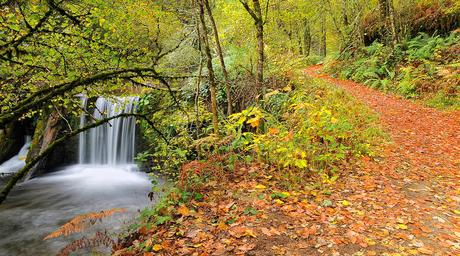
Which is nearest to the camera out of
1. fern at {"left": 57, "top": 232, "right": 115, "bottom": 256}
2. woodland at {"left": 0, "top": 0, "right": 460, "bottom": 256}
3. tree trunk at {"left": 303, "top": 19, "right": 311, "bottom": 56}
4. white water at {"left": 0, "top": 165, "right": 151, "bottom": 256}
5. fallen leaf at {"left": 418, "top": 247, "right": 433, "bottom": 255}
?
fallen leaf at {"left": 418, "top": 247, "right": 433, "bottom": 255}

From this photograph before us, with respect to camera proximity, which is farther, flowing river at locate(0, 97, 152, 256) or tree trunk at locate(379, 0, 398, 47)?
tree trunk at locate(379, 0, 398, 47)

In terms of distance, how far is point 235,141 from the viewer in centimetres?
637

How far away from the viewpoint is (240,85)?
986 cm

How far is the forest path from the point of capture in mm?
3984

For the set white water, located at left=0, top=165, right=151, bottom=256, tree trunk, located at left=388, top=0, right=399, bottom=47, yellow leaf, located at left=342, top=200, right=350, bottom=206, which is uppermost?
tree trunk, located at left=388, top=0, right=399, bottom=47

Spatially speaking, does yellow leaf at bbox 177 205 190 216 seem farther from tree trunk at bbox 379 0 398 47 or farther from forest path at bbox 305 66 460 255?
tree trunk at bbox 379 0 398 47

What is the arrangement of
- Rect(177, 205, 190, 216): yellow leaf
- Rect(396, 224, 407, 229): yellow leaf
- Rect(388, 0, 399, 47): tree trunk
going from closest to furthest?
Rect(396, 224, 407, 229): yellow leaf < Rect(177, 205, 190, 216): yellow leaf < Rect(388, 0, 399, 47): tree trunk

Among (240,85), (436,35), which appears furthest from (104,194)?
(436,35)

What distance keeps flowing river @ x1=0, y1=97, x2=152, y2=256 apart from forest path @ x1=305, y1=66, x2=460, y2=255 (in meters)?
4.00

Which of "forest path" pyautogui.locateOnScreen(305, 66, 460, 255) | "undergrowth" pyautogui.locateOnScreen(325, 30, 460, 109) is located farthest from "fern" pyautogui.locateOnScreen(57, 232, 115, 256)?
"undergrowth" pyautogui.locateOnScreen(325, 30, 460, 109)

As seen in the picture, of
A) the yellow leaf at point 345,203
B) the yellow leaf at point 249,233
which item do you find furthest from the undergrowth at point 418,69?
the yellow leaf at point 249,233

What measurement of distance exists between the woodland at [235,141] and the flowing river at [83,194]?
6cm

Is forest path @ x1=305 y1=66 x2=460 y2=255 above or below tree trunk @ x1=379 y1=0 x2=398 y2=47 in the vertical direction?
below

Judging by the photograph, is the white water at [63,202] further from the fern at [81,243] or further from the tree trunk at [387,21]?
the tree trunk at [387,21]
